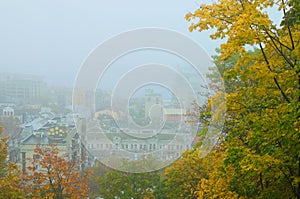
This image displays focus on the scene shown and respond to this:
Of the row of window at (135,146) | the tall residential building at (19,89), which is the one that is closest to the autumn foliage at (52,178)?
the row of window at (135,146)

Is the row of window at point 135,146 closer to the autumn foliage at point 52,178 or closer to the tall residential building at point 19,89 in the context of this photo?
the autumn foliage at point 52,178

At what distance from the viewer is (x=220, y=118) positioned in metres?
4.61

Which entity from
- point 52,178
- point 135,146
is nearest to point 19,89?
point 52,178

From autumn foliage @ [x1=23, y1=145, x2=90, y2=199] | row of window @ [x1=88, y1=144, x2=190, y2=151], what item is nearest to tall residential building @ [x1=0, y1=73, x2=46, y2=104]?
autumn foliage @ [x1=23, y1=145, x2=90, y2=199]

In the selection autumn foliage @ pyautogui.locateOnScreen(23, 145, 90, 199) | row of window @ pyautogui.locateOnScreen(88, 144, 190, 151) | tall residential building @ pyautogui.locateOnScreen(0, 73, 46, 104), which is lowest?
autumn foliage @ pyautogui.locateOnScreen(23, 145, 90, 199)

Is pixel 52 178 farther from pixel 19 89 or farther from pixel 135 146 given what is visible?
pixel 19 89

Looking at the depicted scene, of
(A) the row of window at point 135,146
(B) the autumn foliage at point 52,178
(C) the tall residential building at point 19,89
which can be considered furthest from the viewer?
(C) the tall residential building at point 19,89

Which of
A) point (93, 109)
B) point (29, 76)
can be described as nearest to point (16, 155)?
point (29, 76)

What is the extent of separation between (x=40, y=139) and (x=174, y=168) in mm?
4370

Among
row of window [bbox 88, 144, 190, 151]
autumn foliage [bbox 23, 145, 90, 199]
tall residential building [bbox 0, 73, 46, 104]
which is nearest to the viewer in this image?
row of window [bbox 88, 144, 190, 151]

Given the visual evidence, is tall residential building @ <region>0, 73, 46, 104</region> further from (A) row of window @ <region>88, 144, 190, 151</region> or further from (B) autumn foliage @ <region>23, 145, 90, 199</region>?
(A) row of window @ <region>88, 144, 190, 151</region>

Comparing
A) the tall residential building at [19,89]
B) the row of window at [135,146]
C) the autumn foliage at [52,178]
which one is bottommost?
the autumn foliage at [52,178]

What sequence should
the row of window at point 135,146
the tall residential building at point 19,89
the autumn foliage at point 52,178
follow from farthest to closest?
the tall residential building at point 19,89, the autumn foliage at point 52,178, the row of window at point 135,146

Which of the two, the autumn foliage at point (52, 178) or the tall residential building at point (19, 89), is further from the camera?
the tall residential building at point (19, 89)
